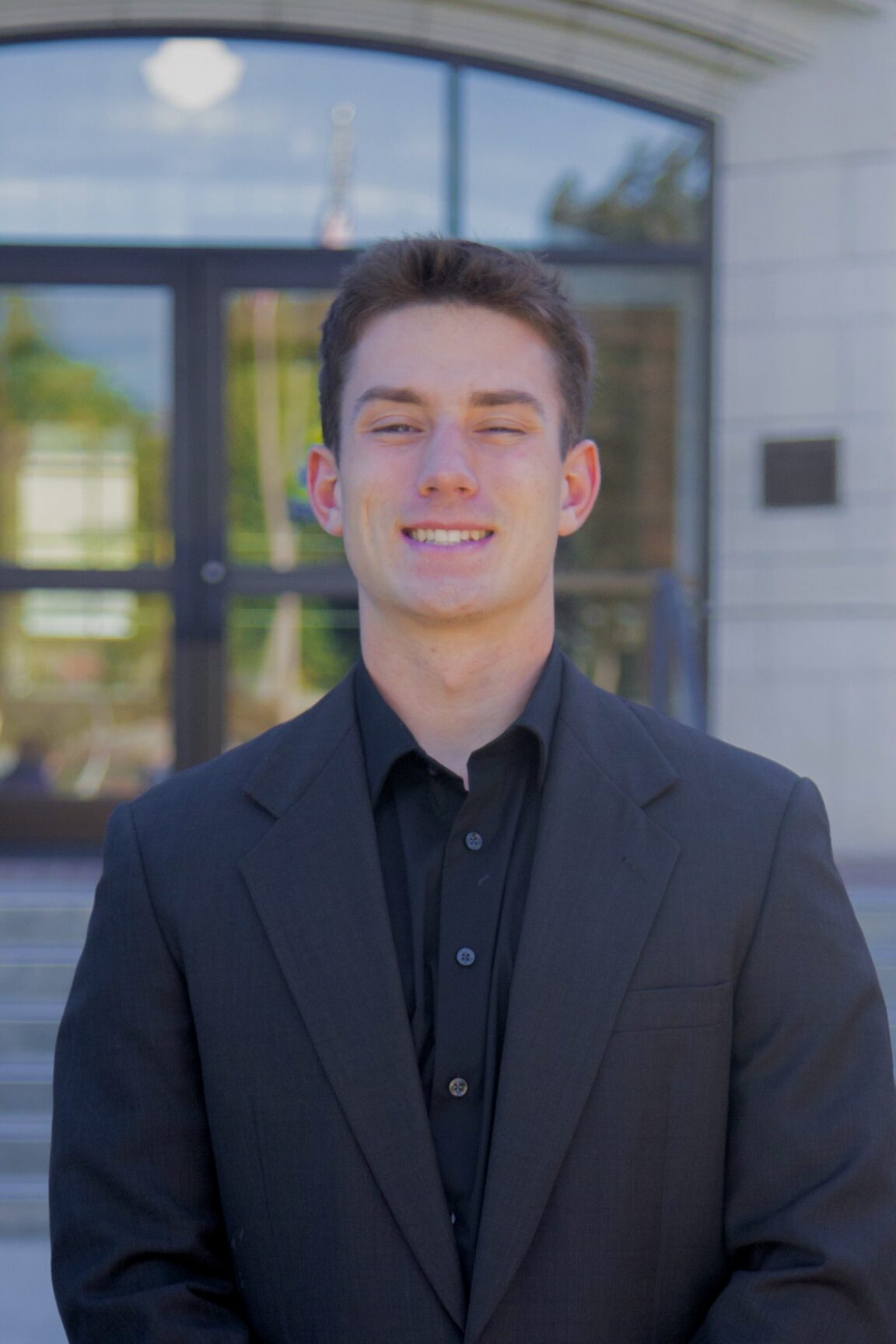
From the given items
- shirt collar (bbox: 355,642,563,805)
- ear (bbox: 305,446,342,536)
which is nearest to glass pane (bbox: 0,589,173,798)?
ear (bbox: 305,446,342,536)

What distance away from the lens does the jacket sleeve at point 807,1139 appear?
149 cm

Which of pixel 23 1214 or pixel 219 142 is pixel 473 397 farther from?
pixel 219 142

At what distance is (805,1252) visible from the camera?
4.91 feet

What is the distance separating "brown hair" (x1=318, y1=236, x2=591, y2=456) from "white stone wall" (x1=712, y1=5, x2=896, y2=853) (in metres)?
4.23

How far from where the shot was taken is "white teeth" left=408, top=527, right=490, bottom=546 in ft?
5.45

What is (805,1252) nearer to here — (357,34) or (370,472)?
(370,472)

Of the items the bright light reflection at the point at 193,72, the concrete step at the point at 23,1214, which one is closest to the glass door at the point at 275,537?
the bright light reflection at the point at 193,72

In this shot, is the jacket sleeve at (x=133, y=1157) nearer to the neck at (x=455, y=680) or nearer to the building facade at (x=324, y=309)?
the neck at (x=455, y=680)

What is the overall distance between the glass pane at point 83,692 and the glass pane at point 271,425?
0.55 m

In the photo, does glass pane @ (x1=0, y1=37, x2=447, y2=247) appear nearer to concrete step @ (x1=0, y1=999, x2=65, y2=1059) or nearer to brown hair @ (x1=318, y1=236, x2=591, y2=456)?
concrete step @ (x1=0, y1=999, x2=65, y2=1059)

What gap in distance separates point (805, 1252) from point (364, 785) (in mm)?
706

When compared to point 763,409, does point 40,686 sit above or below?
below

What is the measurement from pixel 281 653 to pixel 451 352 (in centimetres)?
469

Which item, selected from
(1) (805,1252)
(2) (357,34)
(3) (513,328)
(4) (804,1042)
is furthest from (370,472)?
(2) (357,34)
